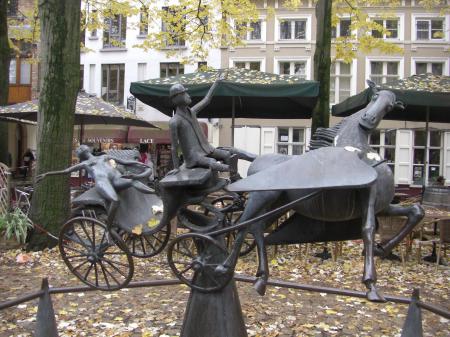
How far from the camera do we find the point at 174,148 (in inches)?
150

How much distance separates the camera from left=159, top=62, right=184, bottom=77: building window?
2472 centimetres

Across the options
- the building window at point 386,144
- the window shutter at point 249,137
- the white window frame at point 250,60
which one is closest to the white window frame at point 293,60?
the white window frame at point 250,60

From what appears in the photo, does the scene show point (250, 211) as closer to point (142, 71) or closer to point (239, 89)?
point (239, 89)

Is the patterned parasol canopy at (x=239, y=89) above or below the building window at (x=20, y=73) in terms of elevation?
below

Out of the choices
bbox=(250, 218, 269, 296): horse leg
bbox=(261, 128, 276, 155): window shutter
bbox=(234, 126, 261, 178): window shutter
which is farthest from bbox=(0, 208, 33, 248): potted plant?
bbox=(261, 128, 276, 155): window shutter

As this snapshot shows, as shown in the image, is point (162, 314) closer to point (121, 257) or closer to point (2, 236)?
point (121, 257)

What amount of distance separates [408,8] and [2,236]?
67.8ft

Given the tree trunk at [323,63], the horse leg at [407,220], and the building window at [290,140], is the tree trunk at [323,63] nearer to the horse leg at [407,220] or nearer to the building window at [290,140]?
the horse leg at [407,220]

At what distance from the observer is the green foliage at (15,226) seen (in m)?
7.82

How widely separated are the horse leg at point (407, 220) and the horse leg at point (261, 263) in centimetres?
78

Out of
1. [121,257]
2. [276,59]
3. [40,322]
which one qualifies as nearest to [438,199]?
[121,257]

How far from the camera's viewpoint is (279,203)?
3623 mm

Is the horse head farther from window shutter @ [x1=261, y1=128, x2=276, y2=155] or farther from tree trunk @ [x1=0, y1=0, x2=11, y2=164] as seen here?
window shutter @ [x1=261, y1=128, x2=276, y2=155]

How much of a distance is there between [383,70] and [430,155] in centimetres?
441
